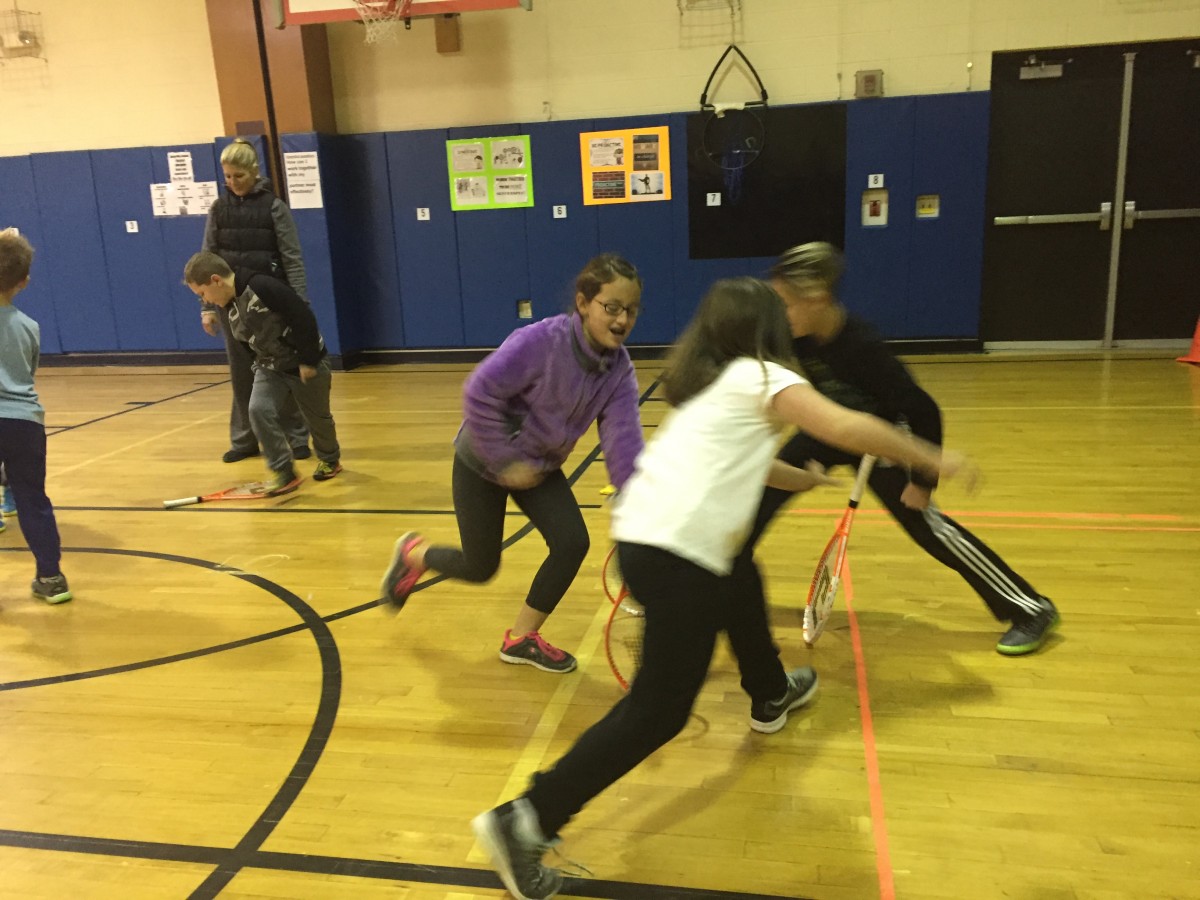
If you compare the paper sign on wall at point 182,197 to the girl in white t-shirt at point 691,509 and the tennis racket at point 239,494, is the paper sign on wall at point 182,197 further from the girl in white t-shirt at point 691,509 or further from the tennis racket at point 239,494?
the girl in white t-shirt at point 691,509

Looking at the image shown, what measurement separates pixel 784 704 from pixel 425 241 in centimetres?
757

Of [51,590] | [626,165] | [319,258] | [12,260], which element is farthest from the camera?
[319,258]

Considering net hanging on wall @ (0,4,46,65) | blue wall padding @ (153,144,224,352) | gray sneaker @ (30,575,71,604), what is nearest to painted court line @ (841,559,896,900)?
gray sneaker @ (30,575,71,604)

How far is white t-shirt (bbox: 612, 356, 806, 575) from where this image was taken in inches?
68.5

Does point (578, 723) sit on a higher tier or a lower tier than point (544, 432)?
lower

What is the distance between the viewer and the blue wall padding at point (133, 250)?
30.8 feet

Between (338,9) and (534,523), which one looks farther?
(338,9)

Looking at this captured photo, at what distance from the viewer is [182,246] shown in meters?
9.40

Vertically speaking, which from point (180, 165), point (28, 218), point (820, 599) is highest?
point (180, 165)

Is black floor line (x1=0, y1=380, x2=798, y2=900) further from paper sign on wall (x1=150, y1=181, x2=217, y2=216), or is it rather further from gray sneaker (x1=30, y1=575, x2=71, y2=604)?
paper sign on wall (x1=150, y1=181, x2=217, y2=216)

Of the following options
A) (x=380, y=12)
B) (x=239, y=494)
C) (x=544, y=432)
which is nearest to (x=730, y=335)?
(x=544, y=432)

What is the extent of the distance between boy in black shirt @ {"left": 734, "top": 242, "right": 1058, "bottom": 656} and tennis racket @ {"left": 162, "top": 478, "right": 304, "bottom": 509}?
122 inches

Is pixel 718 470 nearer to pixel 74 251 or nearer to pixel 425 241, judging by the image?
pixel 425 241

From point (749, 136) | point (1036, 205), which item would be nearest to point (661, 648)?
point (749, 136)
